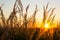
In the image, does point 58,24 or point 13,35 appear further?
point 58,24

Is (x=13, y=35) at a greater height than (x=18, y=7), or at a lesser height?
lesser

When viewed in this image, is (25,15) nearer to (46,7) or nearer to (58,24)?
(46,7)

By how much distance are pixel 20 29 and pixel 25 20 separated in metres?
0.31

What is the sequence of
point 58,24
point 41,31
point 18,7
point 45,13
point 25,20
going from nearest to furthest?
point 41,31, point 45,13, point 25,20, point 18,7, point 58,24

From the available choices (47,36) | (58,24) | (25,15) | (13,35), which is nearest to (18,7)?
(25,15)

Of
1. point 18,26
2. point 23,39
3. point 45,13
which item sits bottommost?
point 23,39

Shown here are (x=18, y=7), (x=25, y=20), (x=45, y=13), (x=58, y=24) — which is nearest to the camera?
(x=45, y=13)

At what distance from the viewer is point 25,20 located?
7.22ft

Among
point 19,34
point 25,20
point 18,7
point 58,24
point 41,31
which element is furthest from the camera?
point 58,24

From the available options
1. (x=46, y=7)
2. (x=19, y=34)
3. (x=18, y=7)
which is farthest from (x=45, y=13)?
(x=19, y=34)

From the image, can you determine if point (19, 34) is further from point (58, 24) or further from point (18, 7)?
point (58, 24)

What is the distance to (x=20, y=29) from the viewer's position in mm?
2465

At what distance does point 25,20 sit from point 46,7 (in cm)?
34

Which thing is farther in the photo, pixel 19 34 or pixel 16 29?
pixel 19 34
